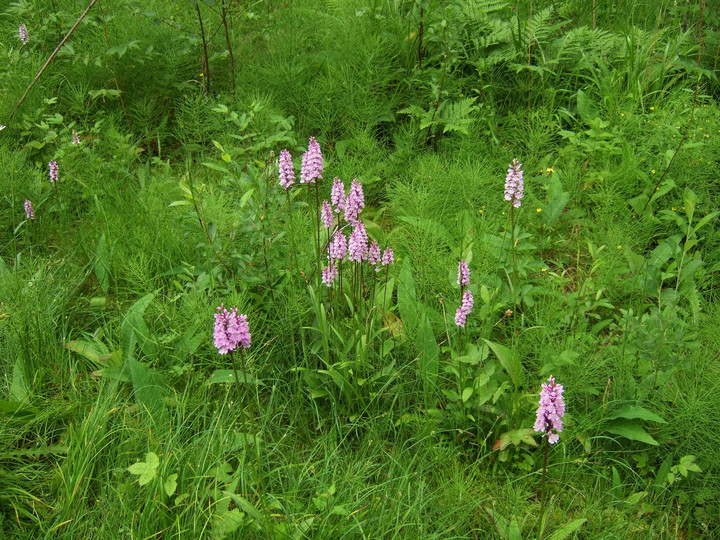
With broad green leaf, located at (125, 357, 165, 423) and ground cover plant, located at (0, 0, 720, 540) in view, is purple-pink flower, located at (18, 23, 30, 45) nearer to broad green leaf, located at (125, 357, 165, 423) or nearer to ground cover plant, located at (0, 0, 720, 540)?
ground cover plant, located at (0, 0, 720, 540)

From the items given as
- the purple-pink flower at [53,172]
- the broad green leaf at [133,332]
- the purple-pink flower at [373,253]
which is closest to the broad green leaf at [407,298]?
the purple-pink flower at [373,253]

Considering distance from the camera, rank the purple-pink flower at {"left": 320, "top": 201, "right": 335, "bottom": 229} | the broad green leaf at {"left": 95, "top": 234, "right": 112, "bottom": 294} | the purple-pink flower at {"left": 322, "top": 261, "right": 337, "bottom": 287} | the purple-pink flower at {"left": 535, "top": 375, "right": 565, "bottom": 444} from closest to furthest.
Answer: the purple-pink flower at {"left": 535, "top": 375, "right": 565, "bottom": 444} < the purple-pink flower at {"left": 320, "top": 201, "right": 335, "bottom": 229} < the purple-pink flower at {"left": 322, "top": 261, "right": 337, "bottom": 287} < the broad green leaf at {"left": 95, "top": 234, "right": 112, "bottom": 294}

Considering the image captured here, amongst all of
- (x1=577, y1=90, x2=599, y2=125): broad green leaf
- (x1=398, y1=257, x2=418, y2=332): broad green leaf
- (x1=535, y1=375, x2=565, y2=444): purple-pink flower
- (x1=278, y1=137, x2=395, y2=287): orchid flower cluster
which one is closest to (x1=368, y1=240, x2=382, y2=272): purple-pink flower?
(x1=278, y1=137, x2=395, y2=287): orchid flower cluster

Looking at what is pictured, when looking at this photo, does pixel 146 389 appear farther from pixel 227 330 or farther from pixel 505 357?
pixel 505 357

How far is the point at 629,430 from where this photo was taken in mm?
2320

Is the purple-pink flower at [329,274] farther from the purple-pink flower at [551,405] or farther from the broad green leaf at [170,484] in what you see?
the purple-pink flower at [551,405]

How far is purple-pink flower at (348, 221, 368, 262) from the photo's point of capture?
2256mm

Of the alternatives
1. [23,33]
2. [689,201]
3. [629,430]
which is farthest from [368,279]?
[23,33]

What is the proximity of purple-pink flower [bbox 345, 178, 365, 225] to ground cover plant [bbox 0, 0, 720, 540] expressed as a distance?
2 centimetres

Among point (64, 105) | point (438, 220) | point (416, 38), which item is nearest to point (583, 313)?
point (438, 220)

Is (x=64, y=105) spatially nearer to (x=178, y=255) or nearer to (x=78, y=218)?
(x=78, y=218)

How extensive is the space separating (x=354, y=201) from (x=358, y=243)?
6.1 inches

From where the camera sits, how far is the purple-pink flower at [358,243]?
7.40ft

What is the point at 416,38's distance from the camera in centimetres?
411
